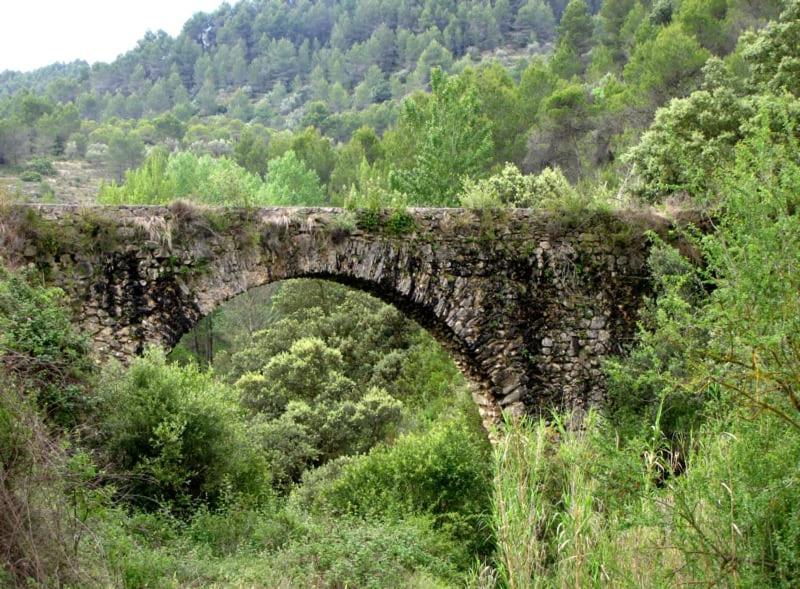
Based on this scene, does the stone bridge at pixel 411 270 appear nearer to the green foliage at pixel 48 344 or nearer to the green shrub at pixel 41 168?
the green foliage at pixel 48 344

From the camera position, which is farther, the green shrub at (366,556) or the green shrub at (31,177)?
the green shrub at (31,177)

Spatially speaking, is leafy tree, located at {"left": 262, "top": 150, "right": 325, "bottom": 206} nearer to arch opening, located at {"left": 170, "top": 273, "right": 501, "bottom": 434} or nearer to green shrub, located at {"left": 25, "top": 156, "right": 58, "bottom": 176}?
arch opening, located at {"left": 170, "top": 273, "right": 501, "bottom": 434}

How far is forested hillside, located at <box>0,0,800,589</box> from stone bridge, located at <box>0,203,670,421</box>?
196 mm

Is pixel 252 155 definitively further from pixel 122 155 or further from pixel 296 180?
pixel 296 180

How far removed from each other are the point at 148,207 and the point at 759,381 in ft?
21.4

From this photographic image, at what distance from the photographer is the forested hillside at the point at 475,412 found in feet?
12.0

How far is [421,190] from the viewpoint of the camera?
20.5 m

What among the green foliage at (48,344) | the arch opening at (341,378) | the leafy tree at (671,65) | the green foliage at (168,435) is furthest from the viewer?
the leafy tree at (671,65)

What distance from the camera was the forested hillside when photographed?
12.0 feet

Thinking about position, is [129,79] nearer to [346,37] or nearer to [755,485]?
[346,37]

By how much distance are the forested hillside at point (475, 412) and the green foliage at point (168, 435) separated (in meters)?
0.03

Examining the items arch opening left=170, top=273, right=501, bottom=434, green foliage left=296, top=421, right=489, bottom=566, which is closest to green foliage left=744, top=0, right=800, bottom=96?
arch opening left=170, top=273, right=501, bottom=434

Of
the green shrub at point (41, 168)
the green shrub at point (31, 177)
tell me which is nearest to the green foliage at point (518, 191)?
the green shrub at point (31, 177)

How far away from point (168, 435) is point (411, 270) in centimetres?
341
